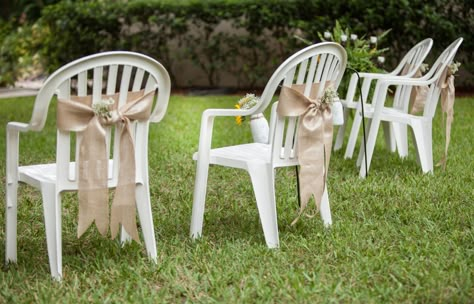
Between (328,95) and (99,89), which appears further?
(328,95)

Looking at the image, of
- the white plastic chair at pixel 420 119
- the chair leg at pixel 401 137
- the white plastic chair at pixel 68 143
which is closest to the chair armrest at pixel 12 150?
the white plastic chair at pixel 68 143

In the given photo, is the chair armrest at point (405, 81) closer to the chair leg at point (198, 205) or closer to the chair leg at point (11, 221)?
the chair leg at point (198, 205)

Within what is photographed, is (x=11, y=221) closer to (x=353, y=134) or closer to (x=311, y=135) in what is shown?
(x=311, y=135)

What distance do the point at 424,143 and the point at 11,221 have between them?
3.23 meters

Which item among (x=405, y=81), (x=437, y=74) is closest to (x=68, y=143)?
(x=405, y=81)

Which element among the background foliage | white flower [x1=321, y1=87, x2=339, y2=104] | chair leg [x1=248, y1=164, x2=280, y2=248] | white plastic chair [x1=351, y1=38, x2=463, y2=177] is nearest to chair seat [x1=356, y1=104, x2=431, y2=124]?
white plastic chair [x1=351, y1=38, x2=463, y2=177]

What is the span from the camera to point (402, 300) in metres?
3.45

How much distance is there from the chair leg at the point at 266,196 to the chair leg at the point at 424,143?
2.22 meters

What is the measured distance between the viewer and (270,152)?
428cm

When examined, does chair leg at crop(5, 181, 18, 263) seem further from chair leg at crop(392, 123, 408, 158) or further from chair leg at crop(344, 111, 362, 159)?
chair leg at crop(392, 123, 408, 158)

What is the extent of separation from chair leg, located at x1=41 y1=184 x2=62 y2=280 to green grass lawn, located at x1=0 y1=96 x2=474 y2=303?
79 millimetres

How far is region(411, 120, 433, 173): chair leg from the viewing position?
20.1ft

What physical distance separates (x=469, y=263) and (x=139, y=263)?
1.48 m

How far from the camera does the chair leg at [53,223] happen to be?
144 inches
